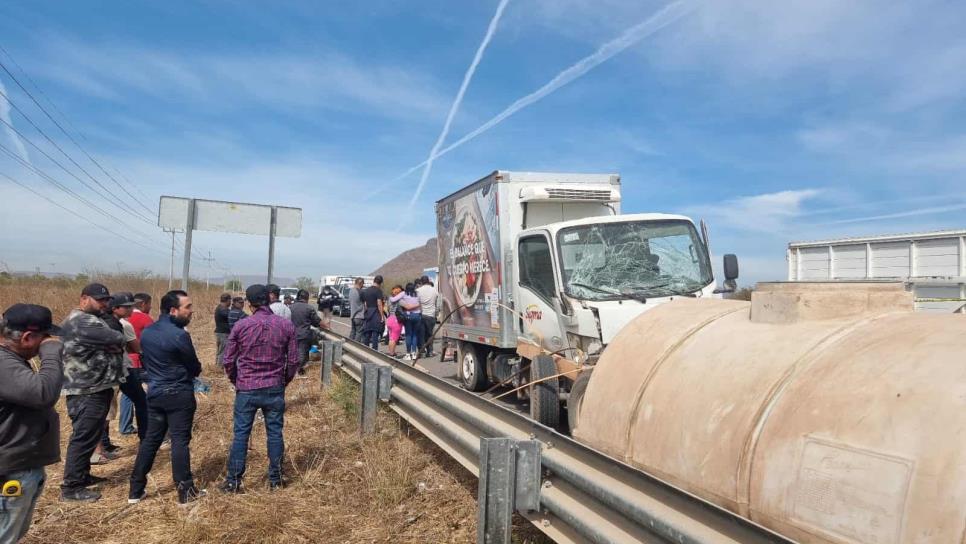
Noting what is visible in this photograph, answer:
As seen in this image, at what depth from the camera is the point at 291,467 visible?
6.16 metres

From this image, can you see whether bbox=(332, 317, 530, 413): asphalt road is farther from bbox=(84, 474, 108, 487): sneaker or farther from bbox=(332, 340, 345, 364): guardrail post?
bbox=(84, 474, 108, 487): sneaker

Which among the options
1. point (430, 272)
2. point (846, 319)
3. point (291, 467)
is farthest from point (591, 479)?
point (430, 272)

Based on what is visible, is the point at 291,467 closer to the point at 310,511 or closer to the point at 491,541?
the point at 310,511

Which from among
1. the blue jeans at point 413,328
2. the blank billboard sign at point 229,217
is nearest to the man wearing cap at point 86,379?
the blue jeans at point 413,328

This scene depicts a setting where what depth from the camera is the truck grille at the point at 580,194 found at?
A: 883cm

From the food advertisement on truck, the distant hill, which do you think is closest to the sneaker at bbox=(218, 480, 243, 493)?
the food advertisement on truck

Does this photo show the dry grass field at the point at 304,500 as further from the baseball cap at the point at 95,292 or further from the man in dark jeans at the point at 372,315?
the man in dark jeans at the point at 372,315

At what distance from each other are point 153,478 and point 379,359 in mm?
2907

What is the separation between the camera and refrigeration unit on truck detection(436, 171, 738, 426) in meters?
6.87

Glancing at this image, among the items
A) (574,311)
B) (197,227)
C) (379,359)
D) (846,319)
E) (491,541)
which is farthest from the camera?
(197,227)

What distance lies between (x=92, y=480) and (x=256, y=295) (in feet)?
7.09

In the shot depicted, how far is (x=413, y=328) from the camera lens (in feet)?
47.7

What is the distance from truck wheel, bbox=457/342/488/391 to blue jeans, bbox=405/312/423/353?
3467mm

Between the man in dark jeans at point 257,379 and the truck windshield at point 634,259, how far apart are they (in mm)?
3232
